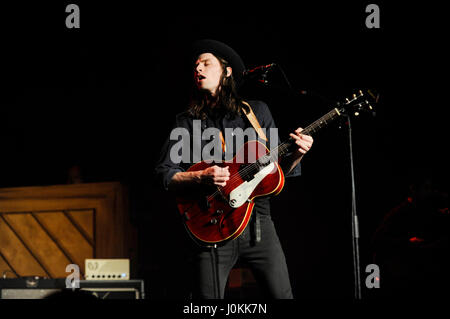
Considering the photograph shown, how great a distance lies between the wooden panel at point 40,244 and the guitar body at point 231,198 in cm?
326

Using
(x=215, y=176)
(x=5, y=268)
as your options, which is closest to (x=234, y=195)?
(x=215, y=176)

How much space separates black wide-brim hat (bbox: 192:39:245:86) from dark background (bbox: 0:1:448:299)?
2.11 ft

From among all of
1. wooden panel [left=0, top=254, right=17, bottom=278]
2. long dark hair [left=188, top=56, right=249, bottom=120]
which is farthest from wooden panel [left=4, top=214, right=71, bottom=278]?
long dark hair [left=188, top=56, right=249, bottom=120]

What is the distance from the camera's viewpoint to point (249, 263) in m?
2.42

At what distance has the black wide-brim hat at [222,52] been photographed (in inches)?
116

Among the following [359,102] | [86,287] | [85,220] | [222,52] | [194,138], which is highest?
[222,52]

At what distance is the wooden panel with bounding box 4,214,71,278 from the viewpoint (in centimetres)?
522

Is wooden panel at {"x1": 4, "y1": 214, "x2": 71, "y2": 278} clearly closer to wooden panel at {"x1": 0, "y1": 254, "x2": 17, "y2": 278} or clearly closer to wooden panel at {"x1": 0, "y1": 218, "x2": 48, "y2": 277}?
wooden panel at {"x1": 0, "y1": 218, "x2": 48, "y2": 277}

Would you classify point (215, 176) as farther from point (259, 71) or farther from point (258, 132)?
point (259, 71)

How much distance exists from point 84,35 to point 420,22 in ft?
12.4

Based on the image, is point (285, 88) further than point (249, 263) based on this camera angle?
Yes

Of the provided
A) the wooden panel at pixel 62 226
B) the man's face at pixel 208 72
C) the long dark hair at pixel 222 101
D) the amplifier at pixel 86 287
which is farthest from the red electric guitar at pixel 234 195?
the wooden panel at pixel 62 226

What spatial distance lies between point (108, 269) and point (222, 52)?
2154 millimetres

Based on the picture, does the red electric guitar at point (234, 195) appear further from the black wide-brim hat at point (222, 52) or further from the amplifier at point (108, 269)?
the amplifier at point (108, 269)
